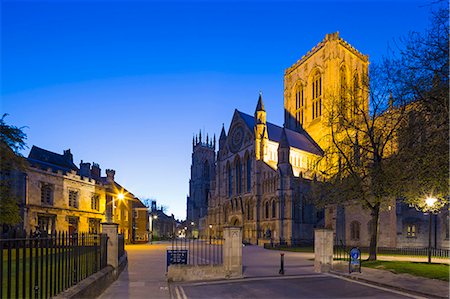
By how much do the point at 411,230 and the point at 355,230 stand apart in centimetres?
804

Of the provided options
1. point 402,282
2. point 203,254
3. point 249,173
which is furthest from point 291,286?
point 249,173

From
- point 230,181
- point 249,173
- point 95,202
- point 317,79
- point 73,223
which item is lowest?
point 73,223

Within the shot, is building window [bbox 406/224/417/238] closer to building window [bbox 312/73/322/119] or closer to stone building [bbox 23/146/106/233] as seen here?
stone building [bbox 23/146/106/233]

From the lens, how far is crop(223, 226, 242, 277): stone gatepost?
17.5 m

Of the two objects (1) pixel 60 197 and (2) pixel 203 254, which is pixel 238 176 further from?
(2) pixel 203 254

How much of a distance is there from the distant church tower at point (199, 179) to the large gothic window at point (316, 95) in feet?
138

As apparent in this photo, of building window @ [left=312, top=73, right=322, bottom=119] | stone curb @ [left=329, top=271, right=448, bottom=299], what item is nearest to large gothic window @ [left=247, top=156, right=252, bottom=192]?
building window @ [left=312, top=73, right=322, bottom=119]

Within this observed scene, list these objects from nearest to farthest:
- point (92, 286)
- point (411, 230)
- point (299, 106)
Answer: point (92, 286) → point (411, 230) → point (299, 106)

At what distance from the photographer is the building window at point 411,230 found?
124ft

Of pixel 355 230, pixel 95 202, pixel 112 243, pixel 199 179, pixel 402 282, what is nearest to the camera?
pixel 402 282

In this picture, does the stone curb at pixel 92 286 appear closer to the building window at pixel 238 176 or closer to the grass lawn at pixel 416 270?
the grass lawn at pixel 416 270

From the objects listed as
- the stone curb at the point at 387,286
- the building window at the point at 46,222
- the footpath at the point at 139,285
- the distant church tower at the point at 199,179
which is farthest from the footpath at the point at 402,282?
the distant church tower at the point at 199,179

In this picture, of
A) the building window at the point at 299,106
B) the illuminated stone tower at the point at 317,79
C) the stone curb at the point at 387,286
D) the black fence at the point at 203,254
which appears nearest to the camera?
the stone curb at the point at 387,286

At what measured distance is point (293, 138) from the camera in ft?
237
